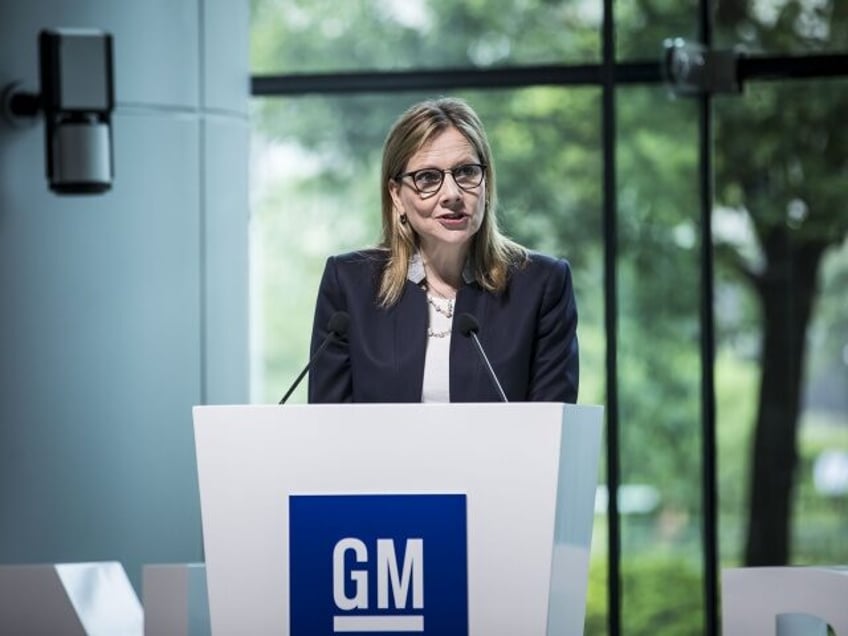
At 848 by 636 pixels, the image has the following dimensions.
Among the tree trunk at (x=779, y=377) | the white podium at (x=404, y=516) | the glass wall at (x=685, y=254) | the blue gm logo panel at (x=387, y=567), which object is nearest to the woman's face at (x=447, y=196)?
the white podium at (x=404, y=516)

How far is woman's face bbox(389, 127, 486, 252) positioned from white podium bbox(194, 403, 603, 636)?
0.61 m

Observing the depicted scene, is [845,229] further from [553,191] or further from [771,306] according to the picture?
[553,191]

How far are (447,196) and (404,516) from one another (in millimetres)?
795

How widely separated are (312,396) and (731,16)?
329 cm

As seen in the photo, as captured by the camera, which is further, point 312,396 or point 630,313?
point 630,313

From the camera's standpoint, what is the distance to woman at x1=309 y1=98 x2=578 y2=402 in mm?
4141

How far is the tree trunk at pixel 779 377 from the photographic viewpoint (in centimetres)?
700

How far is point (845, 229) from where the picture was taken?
7.02 meters

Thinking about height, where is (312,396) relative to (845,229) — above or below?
below

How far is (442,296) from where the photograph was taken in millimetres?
4277

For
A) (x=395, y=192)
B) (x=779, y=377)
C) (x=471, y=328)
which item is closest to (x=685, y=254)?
(x=779, y=377)

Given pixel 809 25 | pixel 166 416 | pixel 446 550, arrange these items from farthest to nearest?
pixel 809 25
pixel 166 416
pixel 446 550

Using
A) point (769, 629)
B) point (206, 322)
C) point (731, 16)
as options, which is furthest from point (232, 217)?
point (769, 629)

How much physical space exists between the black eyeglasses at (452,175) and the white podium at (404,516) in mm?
658
